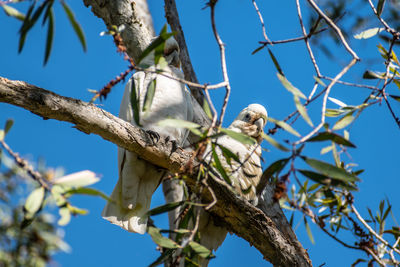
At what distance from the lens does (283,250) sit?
6.97 ft

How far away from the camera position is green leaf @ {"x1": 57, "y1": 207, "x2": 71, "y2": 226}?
987mm

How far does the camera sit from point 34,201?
101 centimetres

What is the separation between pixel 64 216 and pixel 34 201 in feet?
0.24

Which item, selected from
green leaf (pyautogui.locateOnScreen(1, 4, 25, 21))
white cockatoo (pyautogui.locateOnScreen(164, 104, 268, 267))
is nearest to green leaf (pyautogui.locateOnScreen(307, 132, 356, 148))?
green leaf (pyautogui.locateOnScreen(1, 4, 25, 21))

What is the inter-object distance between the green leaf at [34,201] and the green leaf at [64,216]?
52 millimetres

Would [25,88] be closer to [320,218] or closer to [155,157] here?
[155,157]

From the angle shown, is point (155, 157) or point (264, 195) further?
point (264, 195)

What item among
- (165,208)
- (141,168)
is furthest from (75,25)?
(141,168)

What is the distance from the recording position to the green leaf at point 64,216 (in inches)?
38.9

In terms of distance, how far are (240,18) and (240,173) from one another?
12679 mm

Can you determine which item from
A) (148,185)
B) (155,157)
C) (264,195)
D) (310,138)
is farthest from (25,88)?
(264,195)

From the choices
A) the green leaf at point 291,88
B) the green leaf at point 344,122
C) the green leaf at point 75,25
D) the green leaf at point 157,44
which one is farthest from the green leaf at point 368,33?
the green leaf at point 75,25

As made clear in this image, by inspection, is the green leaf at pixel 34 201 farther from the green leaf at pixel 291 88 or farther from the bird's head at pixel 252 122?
the bird's head at pixel 252 122

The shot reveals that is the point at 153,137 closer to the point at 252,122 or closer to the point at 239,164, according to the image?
the point at 239,164
